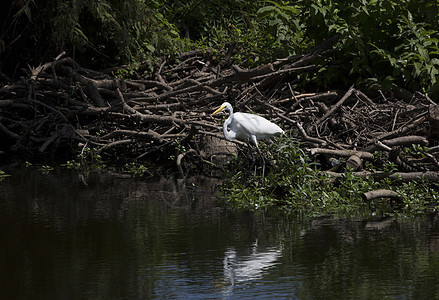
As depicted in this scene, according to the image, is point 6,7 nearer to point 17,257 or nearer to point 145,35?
point 145,35

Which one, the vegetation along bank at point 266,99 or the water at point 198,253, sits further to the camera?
the vegetation along bank at point 266,99

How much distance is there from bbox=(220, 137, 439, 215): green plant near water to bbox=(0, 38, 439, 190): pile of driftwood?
26cm

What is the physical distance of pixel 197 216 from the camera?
774cm

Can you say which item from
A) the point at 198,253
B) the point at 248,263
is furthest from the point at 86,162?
the point at 248,263

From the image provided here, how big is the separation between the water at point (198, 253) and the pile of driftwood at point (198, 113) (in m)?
1.91

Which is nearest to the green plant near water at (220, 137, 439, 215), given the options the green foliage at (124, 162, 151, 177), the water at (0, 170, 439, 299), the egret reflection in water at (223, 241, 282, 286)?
the water at (0, 170, 439, 299)

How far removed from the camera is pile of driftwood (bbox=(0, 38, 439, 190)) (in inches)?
380

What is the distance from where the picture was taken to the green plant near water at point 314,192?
7891mm

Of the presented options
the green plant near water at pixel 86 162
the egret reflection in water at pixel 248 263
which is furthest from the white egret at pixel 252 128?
the green plant near water at pixel 86 162

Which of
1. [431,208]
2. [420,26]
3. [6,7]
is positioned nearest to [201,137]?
[420,26]

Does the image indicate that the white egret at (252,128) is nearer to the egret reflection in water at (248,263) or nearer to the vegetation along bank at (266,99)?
the vegetation along bank at (266,99)

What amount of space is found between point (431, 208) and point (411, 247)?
1.82 m

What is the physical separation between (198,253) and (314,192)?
2.46 meters

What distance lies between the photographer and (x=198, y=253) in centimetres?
605
